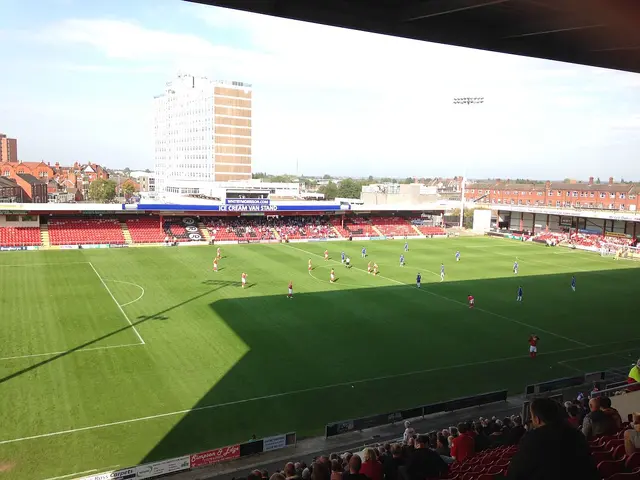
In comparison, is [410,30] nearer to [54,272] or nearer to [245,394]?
[245,394]

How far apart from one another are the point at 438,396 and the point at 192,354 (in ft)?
35.6

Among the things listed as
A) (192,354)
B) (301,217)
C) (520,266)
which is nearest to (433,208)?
(301,217)

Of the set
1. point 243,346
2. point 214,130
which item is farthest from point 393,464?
point 214,130

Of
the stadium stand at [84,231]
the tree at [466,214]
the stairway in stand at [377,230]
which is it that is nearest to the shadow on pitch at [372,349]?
the stadium stand at [84,231]

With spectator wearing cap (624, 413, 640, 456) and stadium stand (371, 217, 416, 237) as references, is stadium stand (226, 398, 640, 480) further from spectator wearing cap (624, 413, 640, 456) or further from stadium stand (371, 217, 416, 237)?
stadium stand (371, 217, 416, 237)

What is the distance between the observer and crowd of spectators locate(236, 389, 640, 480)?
387 centimetres

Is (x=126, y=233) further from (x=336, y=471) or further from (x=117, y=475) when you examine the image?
(x=336, y=471)

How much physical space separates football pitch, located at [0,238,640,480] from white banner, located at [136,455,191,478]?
5.25ft

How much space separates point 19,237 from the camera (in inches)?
1971

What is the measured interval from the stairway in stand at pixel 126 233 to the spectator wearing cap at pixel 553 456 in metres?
54.8

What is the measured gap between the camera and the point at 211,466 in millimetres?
13992

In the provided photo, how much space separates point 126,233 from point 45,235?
305 inches

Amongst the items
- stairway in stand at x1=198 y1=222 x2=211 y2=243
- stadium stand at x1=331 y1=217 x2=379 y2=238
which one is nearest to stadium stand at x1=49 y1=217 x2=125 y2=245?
stairway in stand at x1=198 y1=222 x2=211 y2=243

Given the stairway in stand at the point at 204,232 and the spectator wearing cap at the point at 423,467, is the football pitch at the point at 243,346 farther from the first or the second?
the stairway in stand at the point at 204,232
